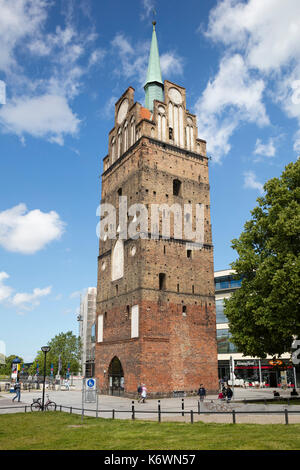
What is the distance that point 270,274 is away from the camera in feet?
68.4

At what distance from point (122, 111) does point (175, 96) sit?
547 centimetres

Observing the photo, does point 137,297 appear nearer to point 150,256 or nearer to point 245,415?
point 150,256

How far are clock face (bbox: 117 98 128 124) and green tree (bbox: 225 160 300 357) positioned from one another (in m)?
18.8

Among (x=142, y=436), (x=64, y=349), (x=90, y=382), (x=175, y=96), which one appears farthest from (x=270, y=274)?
(x=64, y=349)

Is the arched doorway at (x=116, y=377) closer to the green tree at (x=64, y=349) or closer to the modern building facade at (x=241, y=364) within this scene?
the modern building facade at (x=241, y=364)

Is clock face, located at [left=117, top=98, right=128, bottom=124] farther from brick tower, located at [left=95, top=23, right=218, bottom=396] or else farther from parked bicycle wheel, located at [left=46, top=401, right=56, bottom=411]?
parked bicycle wheel, located at [left=46, top=401, right=56, bottom=411]

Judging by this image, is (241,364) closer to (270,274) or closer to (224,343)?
(224,343)

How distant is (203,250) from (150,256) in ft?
18.4

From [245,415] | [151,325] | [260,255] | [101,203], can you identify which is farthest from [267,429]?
[101,203]

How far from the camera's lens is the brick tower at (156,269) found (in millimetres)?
28672

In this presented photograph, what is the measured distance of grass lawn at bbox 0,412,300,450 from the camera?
31.8ft

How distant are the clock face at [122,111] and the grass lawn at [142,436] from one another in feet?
96.3

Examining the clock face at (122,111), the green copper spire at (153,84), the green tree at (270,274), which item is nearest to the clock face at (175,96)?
the green copper spire at (153,84)

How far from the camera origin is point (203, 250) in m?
33.2
